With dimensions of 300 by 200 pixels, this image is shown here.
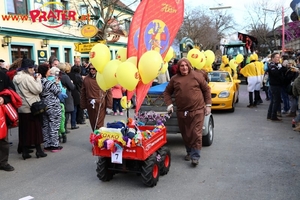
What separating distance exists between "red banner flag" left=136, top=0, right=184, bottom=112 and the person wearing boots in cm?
223

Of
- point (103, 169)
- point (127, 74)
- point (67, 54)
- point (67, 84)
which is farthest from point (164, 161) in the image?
point (67, 54)

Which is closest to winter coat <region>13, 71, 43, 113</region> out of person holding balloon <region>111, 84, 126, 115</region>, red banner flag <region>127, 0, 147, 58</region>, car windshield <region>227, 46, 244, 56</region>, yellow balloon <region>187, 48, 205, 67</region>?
red banner flag <region>127, 0, 147, 58</region>

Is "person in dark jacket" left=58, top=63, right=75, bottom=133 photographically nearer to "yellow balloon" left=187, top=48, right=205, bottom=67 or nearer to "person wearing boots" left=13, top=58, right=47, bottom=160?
"person wearing boots" left=13, top=58, right=47, bottom=160

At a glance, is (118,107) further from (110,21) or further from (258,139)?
(110,21)

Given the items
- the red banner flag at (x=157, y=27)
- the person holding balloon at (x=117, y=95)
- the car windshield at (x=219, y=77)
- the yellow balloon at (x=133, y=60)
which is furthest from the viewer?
the car windshield at (x=219, y=77)

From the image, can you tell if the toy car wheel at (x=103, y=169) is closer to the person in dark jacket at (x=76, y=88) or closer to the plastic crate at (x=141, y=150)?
the plastic crate at (x=141, y=150)

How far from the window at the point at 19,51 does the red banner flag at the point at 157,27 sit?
42.0 ft

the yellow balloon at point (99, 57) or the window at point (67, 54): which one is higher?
the window at point (67, 54)

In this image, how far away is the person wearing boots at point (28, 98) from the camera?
5.88 metres

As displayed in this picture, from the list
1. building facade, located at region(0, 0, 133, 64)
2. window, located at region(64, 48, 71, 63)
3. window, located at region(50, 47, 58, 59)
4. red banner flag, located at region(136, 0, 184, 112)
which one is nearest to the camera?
red banner flag, located at region(136, 0, 184, 112)

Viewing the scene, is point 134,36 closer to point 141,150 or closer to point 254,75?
point 141,150

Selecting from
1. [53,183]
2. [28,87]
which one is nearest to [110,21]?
[28,87]

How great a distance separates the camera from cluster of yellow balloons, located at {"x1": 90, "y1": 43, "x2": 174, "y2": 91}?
443 centimetres

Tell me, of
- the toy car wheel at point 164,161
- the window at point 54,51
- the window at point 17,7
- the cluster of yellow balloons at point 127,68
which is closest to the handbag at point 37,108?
the cluster of yellow balloons at point 127,68
